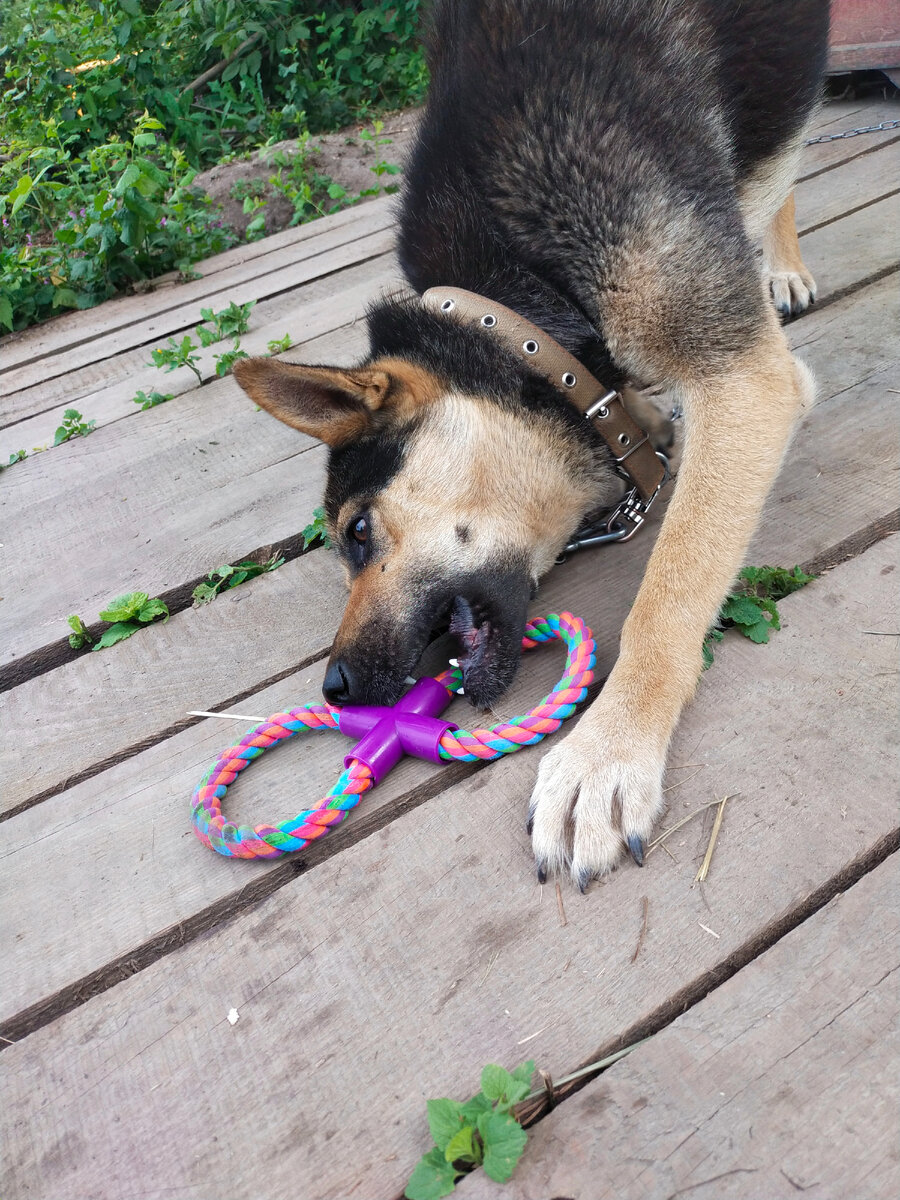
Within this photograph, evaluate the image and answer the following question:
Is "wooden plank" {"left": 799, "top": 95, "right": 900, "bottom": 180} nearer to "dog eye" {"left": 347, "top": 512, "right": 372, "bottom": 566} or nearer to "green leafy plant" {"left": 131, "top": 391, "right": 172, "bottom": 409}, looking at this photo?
"green leafy plant" {"left": 131, "top": 391, "right": 172, "bottom": 409}

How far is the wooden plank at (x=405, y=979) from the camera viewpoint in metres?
1.42

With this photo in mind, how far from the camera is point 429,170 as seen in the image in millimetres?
2828

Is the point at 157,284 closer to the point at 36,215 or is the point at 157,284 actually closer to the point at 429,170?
the point at 36,215

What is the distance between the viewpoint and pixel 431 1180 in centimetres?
130

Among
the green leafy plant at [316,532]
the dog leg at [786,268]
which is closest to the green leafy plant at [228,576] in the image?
the green leafy plant at [316,532]

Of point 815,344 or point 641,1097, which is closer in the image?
point 641,1097

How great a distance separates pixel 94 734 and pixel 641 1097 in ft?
5.29

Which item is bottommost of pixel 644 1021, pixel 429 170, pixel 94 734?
pixel 94 734

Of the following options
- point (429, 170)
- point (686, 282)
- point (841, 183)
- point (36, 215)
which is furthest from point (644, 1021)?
point (36, 215)

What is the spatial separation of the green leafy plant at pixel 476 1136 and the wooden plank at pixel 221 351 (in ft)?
10.2

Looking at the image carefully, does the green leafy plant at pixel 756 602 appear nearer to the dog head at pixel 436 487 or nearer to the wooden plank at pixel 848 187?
the dog head at pixel 436 487

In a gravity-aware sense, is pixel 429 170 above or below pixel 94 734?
above

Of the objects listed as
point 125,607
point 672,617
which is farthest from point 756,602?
point 125,607

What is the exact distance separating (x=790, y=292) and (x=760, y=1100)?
3.03 m
